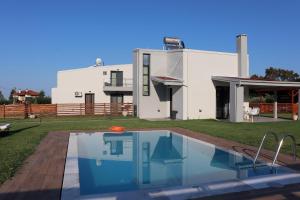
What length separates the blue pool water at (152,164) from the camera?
26.7 feet

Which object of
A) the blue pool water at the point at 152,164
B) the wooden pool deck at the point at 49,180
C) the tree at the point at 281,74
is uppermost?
the tree at the point at 281,74

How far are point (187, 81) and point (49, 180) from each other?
18599mm

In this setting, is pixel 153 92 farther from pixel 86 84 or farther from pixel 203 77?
pixel 86 84

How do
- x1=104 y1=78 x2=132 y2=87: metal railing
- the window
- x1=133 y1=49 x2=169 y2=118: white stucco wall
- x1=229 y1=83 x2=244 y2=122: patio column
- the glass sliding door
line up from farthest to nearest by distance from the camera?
the glass sliding door, x1=104 y1=78 x2=132 y2=87: metal railing, the window, x1=133 y1=49 x2=169 y2=118: white stucco wall, x1=229 y1=83 x2=244 y2=122: patio column

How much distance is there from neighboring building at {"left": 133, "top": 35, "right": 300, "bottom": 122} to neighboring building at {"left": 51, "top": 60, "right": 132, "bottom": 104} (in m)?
9.36

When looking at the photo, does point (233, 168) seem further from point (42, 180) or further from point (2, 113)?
point (2, 113)

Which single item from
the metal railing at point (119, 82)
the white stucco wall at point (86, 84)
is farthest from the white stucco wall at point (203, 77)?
the metal railing at point (119, 82)

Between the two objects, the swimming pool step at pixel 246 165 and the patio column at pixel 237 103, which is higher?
the patio column at pixel 237 103

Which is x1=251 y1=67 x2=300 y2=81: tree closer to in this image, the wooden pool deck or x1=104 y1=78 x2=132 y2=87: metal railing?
x1=104 y1=78 x2=132 y2=87: metal railing

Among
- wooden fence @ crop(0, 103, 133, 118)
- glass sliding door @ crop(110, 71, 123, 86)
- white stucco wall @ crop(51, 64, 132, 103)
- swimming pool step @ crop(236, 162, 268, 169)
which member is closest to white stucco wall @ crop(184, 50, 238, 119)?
wooden fence @ crop(0, 103, 133, 118)

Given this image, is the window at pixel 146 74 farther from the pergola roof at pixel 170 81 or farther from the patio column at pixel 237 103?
the patio column at pixel 237 103

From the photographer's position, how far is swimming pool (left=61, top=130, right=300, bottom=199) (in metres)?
6.66

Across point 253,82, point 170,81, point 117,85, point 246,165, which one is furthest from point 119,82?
point 246,165

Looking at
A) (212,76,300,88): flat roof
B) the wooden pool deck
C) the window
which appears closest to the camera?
the wooden pool deck
